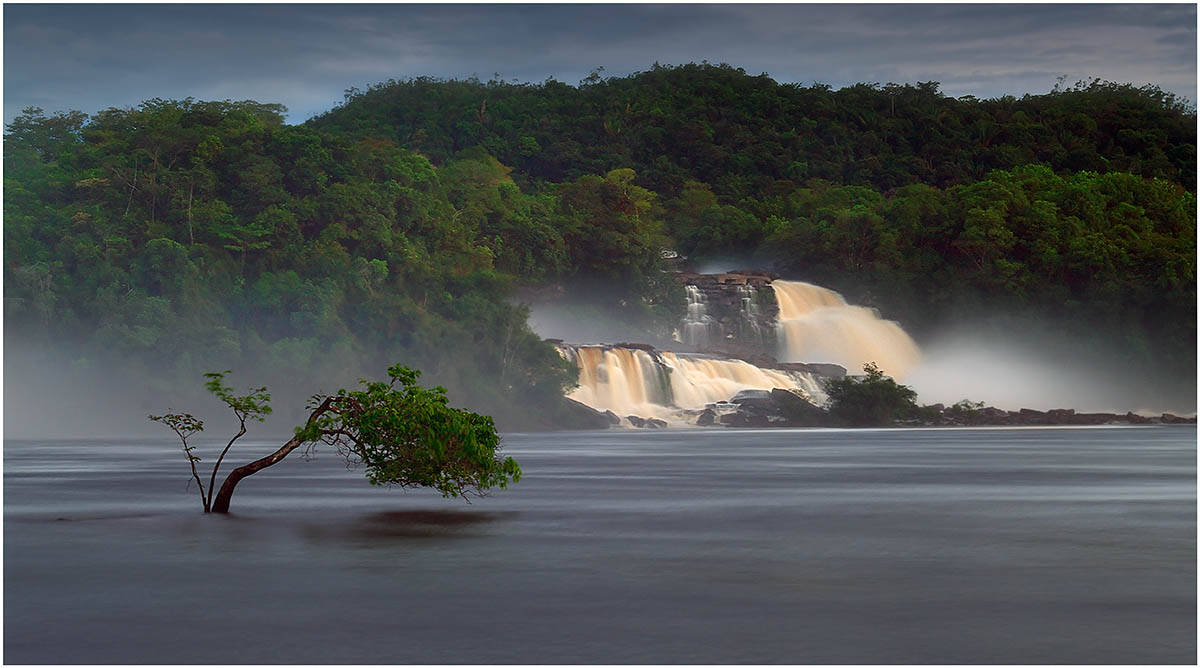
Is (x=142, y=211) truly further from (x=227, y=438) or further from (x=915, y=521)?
(x=915, y=521)

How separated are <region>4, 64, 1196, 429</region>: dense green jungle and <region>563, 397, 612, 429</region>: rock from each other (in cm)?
69

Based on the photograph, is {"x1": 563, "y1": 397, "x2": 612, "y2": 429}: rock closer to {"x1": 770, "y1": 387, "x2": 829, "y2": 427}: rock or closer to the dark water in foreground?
{"x1": 770, "y1": 387, "x2": 829, "y2": 427}: rock

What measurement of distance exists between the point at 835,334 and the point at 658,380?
782 inches

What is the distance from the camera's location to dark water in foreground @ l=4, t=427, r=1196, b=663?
38.5ft

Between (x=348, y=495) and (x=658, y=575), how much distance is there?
12.6 metres

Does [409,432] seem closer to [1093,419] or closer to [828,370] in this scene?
[828,370]

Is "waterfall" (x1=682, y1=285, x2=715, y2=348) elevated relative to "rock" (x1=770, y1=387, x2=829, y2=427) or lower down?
elevated

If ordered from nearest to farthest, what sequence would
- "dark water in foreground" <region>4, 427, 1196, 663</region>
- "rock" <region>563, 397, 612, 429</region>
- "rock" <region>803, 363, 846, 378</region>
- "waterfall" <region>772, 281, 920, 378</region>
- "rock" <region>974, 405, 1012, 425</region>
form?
"dark water in foreground" <region>4, 427, 1196, 663</region> → "rock" <region>563, 397, 612, 429</region> → "rock" <region>803, 363, 846, 378</region> → "rock" <region>974, 405, 1012, 425</region> → "waterfall" <region>772, 281, 920, 378</region>

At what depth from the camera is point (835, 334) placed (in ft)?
302

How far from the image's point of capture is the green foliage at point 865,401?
7925 cm

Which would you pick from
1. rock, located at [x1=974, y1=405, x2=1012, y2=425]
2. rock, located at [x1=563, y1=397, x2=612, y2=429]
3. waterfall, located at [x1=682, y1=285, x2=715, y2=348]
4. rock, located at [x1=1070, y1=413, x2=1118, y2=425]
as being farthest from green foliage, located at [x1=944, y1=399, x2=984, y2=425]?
rock, located at [x1=563, y1=397, x2=612, y2=429]

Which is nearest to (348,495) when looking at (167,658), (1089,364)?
(167,658)

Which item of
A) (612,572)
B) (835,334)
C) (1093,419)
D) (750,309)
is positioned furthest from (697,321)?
(612,572)

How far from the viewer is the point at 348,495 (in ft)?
90.1
